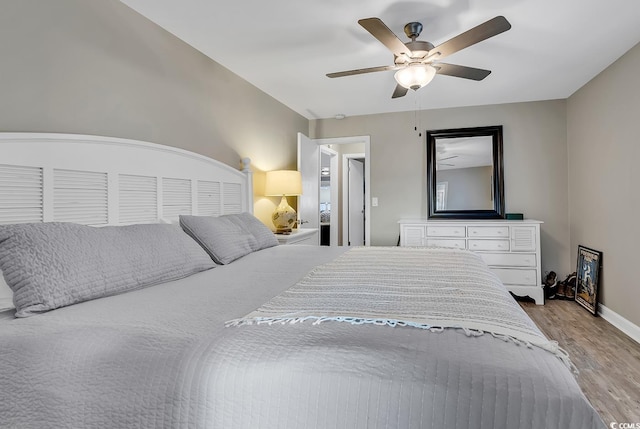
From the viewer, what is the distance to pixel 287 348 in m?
0.83

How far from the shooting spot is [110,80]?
6.50 feet

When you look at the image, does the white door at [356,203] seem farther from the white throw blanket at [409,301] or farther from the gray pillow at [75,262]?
the gray pillow at [75,262]

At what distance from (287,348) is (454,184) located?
13.0 feet

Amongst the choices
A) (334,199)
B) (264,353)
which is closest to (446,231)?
(334,199)

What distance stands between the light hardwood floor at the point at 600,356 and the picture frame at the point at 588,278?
0.31ft

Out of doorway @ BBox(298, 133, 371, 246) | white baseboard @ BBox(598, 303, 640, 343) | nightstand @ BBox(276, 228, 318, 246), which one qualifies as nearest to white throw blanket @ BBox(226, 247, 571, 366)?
nightstand @ BBox(276, 228, 318, 246)

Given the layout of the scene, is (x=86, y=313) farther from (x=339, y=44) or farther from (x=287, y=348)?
(x=339, y=44)

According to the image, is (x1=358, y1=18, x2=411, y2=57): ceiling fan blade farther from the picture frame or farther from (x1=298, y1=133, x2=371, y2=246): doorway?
the picture frame

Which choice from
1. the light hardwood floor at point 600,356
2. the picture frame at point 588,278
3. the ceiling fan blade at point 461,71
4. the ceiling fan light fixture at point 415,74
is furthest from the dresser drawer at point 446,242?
the ceiling fan light fixture at point 415,74

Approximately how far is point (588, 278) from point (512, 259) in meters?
0.68

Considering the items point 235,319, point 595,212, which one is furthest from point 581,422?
point 595,212

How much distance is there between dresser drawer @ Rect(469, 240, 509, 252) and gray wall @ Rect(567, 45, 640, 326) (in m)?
0.77

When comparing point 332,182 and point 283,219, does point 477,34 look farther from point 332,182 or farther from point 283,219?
point 332,182

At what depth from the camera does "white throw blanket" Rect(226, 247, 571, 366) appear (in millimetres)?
939
